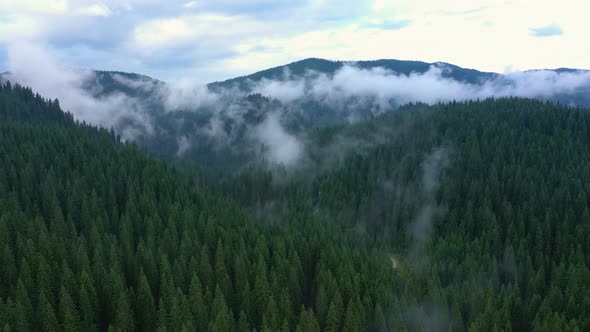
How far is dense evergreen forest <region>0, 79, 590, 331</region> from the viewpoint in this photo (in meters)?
79.4

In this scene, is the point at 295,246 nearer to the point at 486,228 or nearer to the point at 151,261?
the point at 151,261

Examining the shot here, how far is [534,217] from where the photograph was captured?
147625 mm

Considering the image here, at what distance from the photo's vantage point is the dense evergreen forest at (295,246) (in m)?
79.4

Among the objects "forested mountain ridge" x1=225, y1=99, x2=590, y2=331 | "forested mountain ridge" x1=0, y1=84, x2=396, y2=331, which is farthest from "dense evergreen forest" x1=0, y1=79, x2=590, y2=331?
"forested mountain ridge" x1=225, y1=99, x2=590, y2=331

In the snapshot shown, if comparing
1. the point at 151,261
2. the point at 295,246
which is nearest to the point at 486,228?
the point at 295,246

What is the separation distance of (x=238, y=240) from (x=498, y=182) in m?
105

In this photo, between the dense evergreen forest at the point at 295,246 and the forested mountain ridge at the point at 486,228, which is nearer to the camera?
the dense evergreen forest at the point at 295,246

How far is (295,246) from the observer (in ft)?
387

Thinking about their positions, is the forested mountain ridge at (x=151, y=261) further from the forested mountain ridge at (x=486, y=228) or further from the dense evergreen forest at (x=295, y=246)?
the forested mountain ridge at (x=486, y=228)

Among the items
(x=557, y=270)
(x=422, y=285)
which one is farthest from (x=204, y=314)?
(x=557, y=270)

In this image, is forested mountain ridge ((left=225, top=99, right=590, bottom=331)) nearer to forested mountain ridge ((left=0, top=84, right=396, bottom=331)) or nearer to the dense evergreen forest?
the dense evergreen forest

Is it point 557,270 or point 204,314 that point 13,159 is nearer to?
point 204,314

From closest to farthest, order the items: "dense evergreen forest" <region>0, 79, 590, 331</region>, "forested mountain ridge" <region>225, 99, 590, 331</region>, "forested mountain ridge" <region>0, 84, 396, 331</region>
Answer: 1. "forested mountain ridge" <region>0, 84, 396, 331</region>
2. "dense evergreen forest" <region>0, 79, 590, 331</region>
3. "forested mountain ridge" <region>225, 99, 590, 331</region>

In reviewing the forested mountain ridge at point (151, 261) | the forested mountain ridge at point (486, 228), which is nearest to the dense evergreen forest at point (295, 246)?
the forested mountain ridge at point (151, 261)
